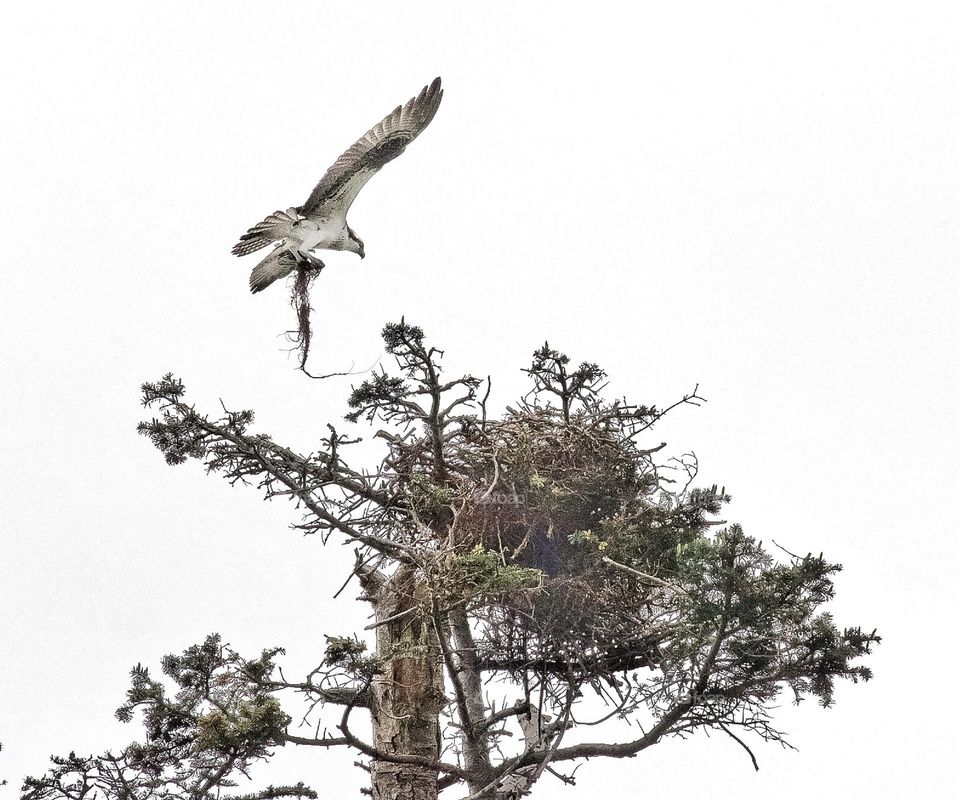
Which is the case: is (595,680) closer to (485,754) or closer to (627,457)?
(485,754)

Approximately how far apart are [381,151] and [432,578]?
3.87m

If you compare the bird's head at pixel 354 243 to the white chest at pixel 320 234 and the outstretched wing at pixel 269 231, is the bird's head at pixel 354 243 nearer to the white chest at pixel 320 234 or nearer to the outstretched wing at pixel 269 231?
the white chest at pixel 320 234

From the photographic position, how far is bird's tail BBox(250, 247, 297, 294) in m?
10.2

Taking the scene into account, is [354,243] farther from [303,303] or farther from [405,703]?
[405,703]

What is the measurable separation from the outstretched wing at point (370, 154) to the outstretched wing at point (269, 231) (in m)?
0.13

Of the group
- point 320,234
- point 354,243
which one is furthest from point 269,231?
point 354,243

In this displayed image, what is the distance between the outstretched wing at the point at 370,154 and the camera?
390 inches

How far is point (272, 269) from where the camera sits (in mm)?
10359

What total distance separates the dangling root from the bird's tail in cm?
30

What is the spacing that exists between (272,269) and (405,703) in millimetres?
3642

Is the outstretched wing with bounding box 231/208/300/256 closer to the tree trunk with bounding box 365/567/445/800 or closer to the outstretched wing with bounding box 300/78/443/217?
the outstretched wing with bounding box 300/78/443/217

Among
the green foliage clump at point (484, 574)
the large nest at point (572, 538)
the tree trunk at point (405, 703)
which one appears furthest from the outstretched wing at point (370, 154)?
the green foliage clump at point (484, 574)

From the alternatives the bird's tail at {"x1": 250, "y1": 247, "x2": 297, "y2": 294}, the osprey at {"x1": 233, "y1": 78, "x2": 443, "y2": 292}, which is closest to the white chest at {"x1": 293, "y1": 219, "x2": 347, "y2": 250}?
the osprey at {"x1": 233, "y1": 78, "x2": 443, "y2": 292}

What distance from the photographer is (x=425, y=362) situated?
8.69 metres
